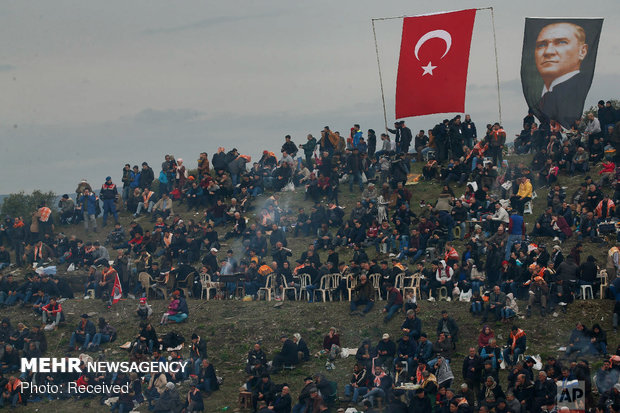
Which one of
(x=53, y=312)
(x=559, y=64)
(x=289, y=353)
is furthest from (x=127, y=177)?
(x=559, y=64)

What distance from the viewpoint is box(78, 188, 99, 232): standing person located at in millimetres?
38750

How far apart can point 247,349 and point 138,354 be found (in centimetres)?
325

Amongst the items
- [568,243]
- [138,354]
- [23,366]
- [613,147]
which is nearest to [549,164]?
[613,147]

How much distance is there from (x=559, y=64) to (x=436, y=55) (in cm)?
444

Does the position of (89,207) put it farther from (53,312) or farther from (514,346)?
(514,346)

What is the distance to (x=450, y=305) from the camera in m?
27.1

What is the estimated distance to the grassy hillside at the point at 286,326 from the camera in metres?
24.9

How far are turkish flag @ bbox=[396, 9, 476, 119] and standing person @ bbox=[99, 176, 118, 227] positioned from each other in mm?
13079

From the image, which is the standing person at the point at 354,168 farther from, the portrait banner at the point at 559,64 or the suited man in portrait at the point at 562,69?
the suited man in portrait at the point at 562,69

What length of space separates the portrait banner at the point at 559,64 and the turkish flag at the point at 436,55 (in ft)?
7.36

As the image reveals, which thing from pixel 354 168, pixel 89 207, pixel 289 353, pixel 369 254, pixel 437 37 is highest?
pixel 437 37

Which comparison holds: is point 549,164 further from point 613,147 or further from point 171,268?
point 171,268

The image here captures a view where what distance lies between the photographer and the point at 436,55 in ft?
113

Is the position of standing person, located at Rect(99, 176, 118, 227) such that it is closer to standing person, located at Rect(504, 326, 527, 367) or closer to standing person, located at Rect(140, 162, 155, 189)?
standing person, located at Rect(140, 162, 155, 189)
